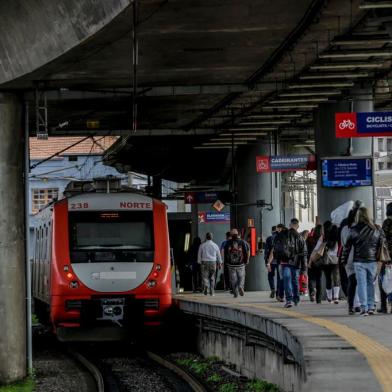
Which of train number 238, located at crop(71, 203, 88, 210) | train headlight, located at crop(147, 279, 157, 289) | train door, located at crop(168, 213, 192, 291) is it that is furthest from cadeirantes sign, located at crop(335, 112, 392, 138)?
train door, located at crop(168, 213, 192, 291)

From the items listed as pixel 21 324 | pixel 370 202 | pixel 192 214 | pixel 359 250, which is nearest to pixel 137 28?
pixel 359 250

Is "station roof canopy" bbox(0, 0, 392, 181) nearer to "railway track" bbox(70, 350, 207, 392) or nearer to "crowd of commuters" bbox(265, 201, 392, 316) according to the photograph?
"crowd of commuters" bbox(265, 201, 392, 316)

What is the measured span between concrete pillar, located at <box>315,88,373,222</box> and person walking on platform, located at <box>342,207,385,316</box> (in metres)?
10.5

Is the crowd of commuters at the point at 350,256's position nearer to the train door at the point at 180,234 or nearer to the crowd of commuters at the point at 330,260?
the crowd of commuters at the point at 330,260

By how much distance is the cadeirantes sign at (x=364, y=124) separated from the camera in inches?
1020

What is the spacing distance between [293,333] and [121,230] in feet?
36.2

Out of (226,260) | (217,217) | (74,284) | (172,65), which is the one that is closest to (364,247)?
(172,65)

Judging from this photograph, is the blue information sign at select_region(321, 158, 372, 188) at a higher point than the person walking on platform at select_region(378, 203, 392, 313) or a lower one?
higher

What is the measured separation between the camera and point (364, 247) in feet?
61.0

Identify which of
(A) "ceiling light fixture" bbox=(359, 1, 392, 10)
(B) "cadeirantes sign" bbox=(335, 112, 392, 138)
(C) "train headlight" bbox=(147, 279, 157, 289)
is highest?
(A) "ceiling light fixture" bbox=(359, 1, 392, 10)

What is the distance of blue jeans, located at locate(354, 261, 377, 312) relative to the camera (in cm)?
1867

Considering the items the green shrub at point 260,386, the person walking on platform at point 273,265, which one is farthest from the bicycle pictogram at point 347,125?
the green shrub at point 260,386

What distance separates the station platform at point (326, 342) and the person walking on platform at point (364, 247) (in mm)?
545

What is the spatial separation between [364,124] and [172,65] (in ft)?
18.8
